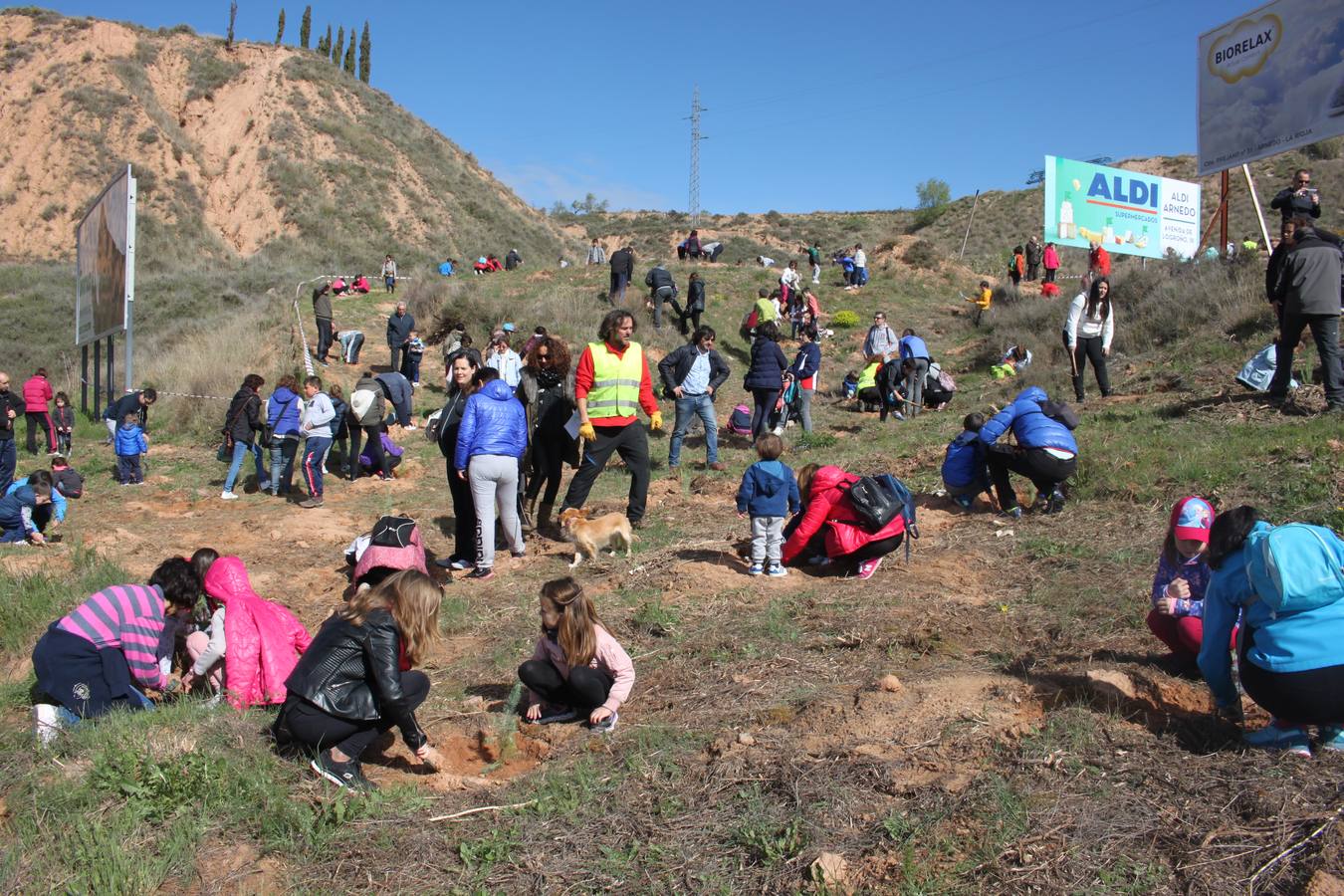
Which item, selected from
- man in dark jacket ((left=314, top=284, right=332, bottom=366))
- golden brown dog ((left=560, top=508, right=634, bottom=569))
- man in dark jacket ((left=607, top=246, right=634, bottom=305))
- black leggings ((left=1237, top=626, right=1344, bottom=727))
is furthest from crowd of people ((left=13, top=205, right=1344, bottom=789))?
man in dark jacket ((left=607, top=246, right=634, bottom=305))

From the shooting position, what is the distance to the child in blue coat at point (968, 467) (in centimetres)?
802

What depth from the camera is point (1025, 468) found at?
767cm

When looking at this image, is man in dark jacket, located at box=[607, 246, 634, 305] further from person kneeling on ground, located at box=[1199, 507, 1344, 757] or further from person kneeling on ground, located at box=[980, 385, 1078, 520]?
person kneeling on ground, located at box=[1199, 507, 1344, 757]

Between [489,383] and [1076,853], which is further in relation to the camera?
[489,383]

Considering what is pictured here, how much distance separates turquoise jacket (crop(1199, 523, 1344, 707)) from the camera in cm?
347

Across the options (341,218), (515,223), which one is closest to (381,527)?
(341,218)

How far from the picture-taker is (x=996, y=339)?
61.3ft

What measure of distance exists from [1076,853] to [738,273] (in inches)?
900

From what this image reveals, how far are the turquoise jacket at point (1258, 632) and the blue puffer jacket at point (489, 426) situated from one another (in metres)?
4.67

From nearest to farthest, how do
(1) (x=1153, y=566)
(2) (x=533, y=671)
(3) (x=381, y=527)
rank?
(2) (x=533, y=671) → (1) (x=1153, y=566) → (3) (x=381, y=527)

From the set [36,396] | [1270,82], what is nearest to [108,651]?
[36,396]

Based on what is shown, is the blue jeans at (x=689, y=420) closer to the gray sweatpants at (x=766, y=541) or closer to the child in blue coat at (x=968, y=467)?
the child in blue coat at (x=968, y=467)

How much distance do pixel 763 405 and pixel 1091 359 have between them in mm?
3821

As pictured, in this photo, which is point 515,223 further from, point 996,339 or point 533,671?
point 533,671
